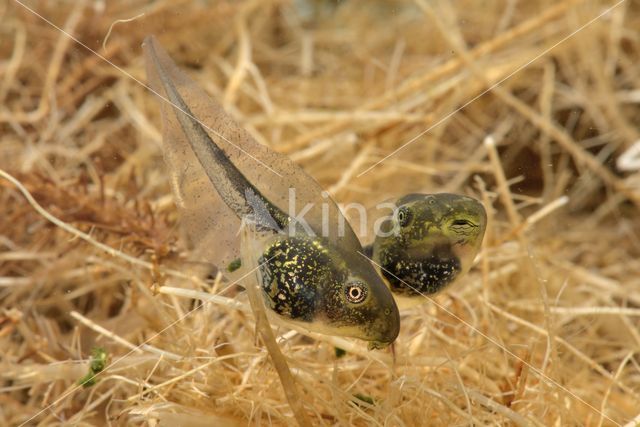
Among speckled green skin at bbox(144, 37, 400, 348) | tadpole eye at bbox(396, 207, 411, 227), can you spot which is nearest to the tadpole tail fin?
speckled green skin at bbox(144, 37, 400, 348)

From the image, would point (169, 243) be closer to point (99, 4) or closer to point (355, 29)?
point (99, 4)

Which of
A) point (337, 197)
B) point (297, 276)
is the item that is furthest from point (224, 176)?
point (337, 197)

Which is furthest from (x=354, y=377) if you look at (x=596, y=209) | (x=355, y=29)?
(x=355, y=29)

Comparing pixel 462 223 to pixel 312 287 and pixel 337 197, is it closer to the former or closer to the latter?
pixel 312 287

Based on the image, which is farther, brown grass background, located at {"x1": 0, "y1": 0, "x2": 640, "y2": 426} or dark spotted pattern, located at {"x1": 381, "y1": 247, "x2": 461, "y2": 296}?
brown grass background, located at {"x1": 0, "y1": 0, "x2": 640, "y2": 426}

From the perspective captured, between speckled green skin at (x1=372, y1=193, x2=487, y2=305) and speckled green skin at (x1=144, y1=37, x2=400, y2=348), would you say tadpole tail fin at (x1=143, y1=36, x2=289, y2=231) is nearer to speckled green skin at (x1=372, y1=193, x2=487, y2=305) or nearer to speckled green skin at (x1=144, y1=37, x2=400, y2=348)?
speckled green skin at (x1=144, y1=37, x2=400, y2=348)

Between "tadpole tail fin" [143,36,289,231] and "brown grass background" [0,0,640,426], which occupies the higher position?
"tadpole tail fin" [143,36,289,231]
